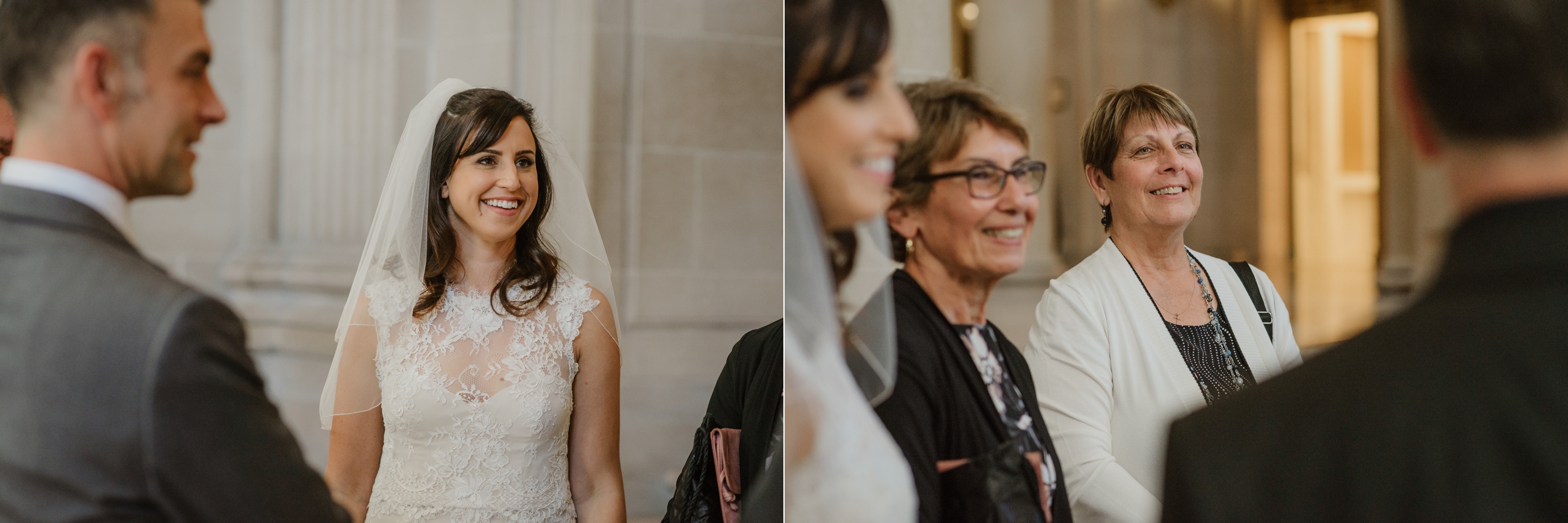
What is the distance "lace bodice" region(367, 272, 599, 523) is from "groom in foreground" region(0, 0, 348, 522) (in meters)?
0.30

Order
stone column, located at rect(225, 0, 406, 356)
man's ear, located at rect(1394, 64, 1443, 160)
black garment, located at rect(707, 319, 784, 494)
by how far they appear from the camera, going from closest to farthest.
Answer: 1. man's ear, located at rect(1394, 64, 1443, 160)
2. stone column, located at rect(225, 0, 406, 356)
3. black garment, located at rect(707, 319, 784, 494)

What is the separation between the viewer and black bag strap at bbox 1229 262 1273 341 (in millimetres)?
1690

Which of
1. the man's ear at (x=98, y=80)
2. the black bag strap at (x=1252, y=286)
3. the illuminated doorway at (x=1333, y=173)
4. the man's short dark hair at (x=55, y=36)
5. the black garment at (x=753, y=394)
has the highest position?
the man's short dark hair at (x=55, y=36)

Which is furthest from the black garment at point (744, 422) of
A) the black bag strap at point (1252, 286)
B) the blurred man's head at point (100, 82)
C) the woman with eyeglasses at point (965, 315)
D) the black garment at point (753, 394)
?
the blurred man's head at point (100, 82)

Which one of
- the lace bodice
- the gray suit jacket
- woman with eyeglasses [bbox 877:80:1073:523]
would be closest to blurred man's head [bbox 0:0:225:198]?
the gray suit jacket

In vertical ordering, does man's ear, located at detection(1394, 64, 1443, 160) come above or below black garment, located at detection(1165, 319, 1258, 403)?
above

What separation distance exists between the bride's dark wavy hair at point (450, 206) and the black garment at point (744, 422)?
0.54 metres

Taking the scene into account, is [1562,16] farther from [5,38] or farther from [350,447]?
[5,38]

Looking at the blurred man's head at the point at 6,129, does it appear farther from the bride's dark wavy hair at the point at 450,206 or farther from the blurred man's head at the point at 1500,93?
the blurred man's head at the point at 1500,93

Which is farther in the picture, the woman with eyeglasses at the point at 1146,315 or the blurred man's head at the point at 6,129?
the blurred man's head at the point at 6,129

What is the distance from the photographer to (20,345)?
5.98ft

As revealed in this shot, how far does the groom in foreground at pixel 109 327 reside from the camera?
1722 millimetres

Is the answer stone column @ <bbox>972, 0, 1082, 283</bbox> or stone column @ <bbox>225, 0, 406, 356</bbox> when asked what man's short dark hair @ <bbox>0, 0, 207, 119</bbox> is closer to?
stone column @ <bbox>225, 0, 406, 356</bbox>

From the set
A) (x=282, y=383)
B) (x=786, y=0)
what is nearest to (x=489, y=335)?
(x=282, y=383)
